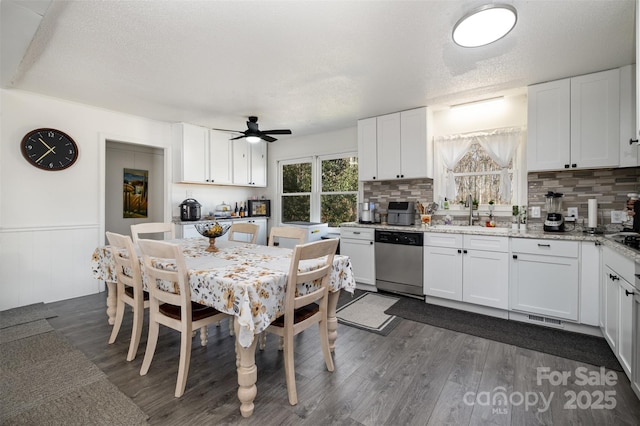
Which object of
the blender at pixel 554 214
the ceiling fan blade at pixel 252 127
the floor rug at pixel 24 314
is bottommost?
the floor rug at pixel 24 314

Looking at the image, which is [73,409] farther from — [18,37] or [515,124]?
[515,124]

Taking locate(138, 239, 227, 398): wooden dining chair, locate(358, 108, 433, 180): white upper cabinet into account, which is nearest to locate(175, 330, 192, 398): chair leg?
locate(138, 239, 227, 398): wooden dining chair

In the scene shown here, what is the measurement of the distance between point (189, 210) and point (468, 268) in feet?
13.2

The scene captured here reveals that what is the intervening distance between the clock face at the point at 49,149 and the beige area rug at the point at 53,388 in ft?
6.24

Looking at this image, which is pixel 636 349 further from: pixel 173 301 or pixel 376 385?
pixel 173 301

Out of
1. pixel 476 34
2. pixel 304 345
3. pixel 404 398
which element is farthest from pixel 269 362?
pixel 476 34

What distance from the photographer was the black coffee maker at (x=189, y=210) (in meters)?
4.62

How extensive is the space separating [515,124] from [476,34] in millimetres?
2025

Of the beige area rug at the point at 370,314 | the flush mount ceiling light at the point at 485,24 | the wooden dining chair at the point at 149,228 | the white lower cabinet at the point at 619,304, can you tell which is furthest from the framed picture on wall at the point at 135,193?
the white lower cabinet at the point at 619,304

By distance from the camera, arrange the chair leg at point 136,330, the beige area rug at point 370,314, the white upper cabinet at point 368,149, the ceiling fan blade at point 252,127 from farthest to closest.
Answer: the white upper cabinet at point 368,149 → the ceiling fan blade at point 252,127 → the beige area rug at point 370,314 → the chair leg at point 136,330

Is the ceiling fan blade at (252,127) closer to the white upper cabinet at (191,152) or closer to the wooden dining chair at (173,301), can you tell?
the white upper cabinet at (191,152)

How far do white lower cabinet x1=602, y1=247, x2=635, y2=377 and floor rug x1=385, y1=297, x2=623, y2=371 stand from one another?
0.53 ft

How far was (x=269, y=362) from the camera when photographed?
221 cm

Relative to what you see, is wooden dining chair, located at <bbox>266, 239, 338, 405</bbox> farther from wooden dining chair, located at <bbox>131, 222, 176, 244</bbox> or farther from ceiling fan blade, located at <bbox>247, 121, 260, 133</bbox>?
ceiling fan blade, located at <bbox>247, 121, 260, 133</bbox>
